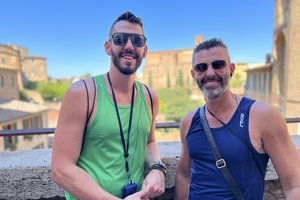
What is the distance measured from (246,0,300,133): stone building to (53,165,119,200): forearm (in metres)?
14.5

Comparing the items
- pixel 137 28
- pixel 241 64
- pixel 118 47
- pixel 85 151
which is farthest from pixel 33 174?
pixel 241 64

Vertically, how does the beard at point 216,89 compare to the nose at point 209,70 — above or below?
below

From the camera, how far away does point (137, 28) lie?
148 cm

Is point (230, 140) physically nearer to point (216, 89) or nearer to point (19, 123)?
point (216, 89)

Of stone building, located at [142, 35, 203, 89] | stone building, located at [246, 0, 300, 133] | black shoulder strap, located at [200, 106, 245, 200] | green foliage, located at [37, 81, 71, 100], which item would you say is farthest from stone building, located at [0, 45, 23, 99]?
stone building, located at [142, 35, 203, 89]

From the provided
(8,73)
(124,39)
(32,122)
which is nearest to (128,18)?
(124,39)

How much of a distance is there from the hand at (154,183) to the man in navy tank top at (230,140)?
21 centimetres

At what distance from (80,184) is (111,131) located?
289 mm

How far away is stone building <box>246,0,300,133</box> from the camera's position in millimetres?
15875

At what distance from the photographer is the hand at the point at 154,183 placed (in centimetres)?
139

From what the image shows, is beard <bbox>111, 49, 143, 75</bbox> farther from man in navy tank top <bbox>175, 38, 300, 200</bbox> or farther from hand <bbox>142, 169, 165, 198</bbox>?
hand <bbox>142, 169, 165, 198</bbox>

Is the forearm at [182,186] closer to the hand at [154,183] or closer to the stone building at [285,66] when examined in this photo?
the hand at [154,183]

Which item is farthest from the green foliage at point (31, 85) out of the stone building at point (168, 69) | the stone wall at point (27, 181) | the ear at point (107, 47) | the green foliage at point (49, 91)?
the ear at point (107, 47)

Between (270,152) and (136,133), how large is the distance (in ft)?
2.33
